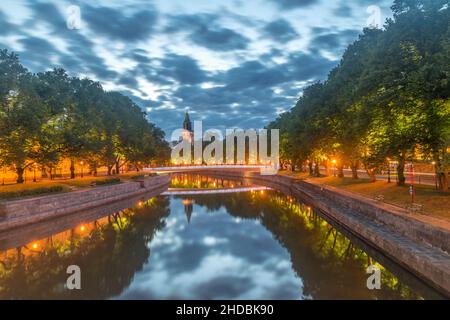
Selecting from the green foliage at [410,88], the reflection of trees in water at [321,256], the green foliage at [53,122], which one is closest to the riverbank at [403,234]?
the reflection of trees in water at [321,256]

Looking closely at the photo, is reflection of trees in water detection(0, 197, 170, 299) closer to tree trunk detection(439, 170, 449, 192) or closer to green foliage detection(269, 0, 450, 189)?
green foliage detection(269, 0, 450, 189)

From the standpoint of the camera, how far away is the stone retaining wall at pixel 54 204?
27.1 m

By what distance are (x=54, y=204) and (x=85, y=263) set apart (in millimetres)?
14606

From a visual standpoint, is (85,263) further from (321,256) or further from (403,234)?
(403,234)

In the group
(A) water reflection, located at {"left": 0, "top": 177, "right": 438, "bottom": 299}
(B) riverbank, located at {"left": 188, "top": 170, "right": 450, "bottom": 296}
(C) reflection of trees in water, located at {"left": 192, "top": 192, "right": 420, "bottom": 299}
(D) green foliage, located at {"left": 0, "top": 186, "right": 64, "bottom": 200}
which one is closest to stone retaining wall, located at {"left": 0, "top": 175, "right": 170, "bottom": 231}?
(D) green foliage, located at {"left": 0, "top": 186, "right": 64, "bottom": 200}

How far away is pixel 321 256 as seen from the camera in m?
22.0

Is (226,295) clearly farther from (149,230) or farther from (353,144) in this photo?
(353,144)

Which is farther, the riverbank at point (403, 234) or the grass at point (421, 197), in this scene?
the grass at point (421, 197)

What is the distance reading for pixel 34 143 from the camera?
37.3m

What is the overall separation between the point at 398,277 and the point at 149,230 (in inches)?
845

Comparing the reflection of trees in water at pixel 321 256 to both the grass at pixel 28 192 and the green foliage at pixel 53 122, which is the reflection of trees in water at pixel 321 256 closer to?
the grass at pixel 28 192

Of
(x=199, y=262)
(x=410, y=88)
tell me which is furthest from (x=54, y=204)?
(x=410, y=88)

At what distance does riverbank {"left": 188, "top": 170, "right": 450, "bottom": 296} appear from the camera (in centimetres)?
1452

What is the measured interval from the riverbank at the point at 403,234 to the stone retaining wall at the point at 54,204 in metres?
26.7
